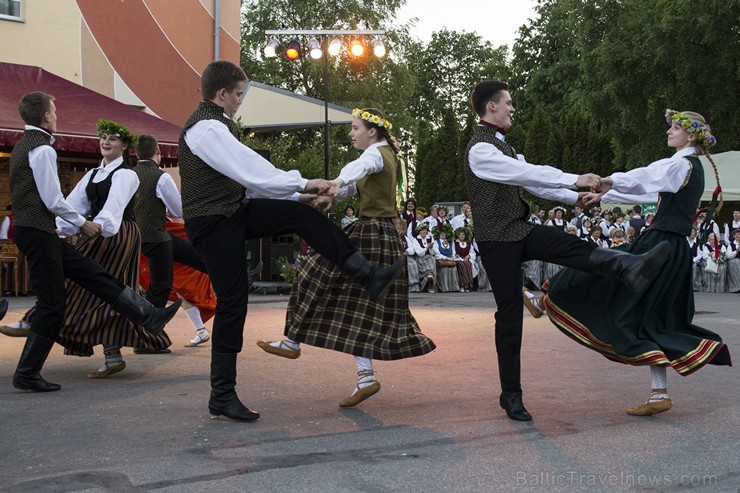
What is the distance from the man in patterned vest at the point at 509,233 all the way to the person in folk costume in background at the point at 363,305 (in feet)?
1.90

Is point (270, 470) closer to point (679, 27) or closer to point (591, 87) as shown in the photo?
point (679, 27)

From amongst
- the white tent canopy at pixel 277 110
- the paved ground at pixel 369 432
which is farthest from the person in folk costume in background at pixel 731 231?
the paved ground at pixel 369 432

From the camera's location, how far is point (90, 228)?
667cm

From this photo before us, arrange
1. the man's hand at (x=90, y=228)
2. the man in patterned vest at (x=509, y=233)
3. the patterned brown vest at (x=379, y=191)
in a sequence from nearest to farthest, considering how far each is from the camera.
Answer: the man in patterned vest at (x=509, y=233) → the patterned brown vest at (x=379, y=191) → the man's hand at (x=90, y=228)

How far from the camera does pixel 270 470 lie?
4.29m

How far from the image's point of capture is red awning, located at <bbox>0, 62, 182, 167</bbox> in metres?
16.3

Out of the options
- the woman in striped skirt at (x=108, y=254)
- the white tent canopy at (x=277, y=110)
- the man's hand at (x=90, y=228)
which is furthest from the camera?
the white tent canopy at (x=277, y=110)

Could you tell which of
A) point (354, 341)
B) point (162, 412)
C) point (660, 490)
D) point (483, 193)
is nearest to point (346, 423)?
point (354, 341)

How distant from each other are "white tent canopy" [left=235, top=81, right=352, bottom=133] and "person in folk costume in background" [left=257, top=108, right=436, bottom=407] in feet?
65.0

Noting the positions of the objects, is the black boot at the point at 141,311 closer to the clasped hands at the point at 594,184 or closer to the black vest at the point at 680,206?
the clasped hands at the point at 594,184

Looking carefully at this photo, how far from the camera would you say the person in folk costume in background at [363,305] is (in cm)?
590

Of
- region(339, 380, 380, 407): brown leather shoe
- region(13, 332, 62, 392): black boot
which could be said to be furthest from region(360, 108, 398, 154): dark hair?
region(13, 332, 62, 392): black boot

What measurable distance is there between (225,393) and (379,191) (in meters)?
1.55

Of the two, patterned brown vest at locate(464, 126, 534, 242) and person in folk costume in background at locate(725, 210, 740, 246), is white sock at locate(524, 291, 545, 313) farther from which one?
person in folk costume in background at locate(725, 210, 740, 246)
